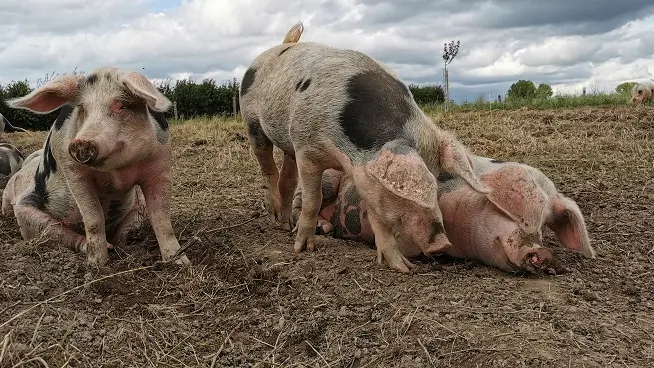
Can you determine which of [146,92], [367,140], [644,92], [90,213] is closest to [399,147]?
[367,140]

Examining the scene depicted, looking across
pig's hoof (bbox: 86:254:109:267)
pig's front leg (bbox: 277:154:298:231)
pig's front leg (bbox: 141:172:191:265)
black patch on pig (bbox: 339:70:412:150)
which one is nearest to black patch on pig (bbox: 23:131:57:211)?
pig's hoof (bbox: 86:254:109:267)

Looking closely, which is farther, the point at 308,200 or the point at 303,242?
the point at 303,242

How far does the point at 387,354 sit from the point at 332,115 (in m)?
1.52

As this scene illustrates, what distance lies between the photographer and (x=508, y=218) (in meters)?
3.86

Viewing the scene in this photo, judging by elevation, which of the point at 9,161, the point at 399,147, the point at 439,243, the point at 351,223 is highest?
the point at 399,147

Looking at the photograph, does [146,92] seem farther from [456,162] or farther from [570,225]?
[570,225]

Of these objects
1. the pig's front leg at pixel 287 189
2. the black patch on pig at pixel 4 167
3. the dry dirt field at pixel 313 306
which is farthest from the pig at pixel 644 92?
the black patch on pig at pixel 4 167

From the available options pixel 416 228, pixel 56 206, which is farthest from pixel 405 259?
pixel 56 206

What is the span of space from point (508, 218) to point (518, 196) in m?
0.13

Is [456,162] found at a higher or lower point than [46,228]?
higher

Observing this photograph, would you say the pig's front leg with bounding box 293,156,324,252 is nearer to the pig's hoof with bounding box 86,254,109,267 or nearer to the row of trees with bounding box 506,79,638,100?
the pig's hoof with bounding box 86,254,109,267

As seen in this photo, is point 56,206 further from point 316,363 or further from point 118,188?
point 316,363

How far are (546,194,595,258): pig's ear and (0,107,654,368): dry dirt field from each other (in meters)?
0.12

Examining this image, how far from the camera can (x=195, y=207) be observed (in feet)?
19.6
